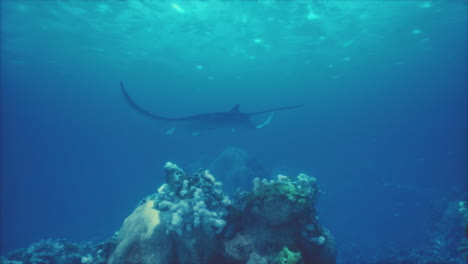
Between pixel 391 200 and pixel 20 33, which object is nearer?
pixel 20 33

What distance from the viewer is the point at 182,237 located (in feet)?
14.3

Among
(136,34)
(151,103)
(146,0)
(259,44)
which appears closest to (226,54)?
(259,44)

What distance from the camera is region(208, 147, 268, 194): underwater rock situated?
1564 cm

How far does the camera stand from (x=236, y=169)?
16.3 meters

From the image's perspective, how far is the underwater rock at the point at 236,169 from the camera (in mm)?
15641

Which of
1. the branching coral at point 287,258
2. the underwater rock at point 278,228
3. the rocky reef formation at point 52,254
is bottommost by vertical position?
the branching coral at point 287,258

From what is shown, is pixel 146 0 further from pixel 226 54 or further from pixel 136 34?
pixel 226 54

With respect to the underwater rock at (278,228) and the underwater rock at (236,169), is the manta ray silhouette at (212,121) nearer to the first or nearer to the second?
the underwater rock at (236,169)

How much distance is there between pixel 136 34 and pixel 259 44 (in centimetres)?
1257

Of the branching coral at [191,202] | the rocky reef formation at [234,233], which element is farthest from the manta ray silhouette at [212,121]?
the rocky reef formation at [234,233]

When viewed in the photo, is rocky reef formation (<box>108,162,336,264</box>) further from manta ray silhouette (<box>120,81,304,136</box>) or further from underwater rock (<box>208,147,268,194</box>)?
underwater rock (<box>208,147,268,194</box>)

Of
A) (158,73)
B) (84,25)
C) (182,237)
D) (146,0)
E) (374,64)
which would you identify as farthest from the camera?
(158,73)

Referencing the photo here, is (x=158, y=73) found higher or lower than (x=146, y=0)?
higher

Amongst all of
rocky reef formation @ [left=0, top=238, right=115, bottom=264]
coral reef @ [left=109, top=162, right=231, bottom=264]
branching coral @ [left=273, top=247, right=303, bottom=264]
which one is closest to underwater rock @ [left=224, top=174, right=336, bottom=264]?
branching coral @ [left=273, top=247, right=303, bottom=264]
